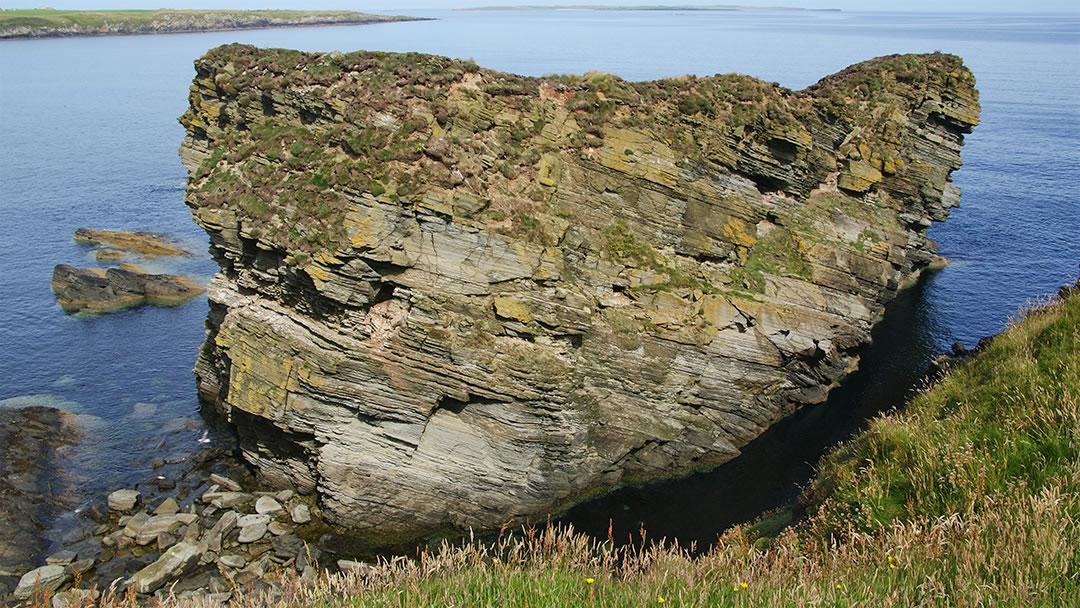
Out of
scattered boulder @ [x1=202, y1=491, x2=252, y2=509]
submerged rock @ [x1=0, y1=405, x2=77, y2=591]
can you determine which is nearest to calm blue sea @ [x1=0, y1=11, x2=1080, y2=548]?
submerged rock @ [x1=0, y1=405, x2=77, y2=591]

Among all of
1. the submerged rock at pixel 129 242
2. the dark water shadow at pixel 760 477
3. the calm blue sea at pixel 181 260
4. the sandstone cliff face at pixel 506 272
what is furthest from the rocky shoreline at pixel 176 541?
the submerged rock at pixel 129 242

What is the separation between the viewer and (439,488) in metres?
30.0

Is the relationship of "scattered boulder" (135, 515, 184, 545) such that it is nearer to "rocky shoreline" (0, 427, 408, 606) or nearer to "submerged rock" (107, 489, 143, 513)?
"rocky shoreline" (0, 427, 408, 606)

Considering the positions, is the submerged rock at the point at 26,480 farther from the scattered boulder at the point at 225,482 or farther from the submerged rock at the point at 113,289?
the submerged rock at the point at 113,289

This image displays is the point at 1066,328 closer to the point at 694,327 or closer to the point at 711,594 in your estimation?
the point at 711,594

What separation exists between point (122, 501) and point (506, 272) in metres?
18.7

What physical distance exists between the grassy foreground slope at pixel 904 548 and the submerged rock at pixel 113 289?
47556 millimetres

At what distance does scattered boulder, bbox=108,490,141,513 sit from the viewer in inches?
1174

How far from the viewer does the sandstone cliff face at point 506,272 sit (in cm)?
2916

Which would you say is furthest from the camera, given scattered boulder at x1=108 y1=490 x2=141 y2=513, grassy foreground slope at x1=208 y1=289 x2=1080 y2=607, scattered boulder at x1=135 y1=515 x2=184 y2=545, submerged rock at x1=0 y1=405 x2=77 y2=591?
scattered boulder at x1=108 y1=490 x2=141 y2=513

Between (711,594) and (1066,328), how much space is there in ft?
32.2

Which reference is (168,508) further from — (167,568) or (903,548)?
(903,548)

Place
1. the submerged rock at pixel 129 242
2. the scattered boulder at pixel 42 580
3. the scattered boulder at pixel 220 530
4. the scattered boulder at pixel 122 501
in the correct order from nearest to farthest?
the scattered boulder at pixel 42 580 → the scattered boulder at pixel 220 530 → the scattered boulder at pixel 122 501 → the submerged rock at pixel 129 242

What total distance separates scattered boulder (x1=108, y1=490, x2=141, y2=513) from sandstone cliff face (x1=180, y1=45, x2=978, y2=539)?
4.99 m
